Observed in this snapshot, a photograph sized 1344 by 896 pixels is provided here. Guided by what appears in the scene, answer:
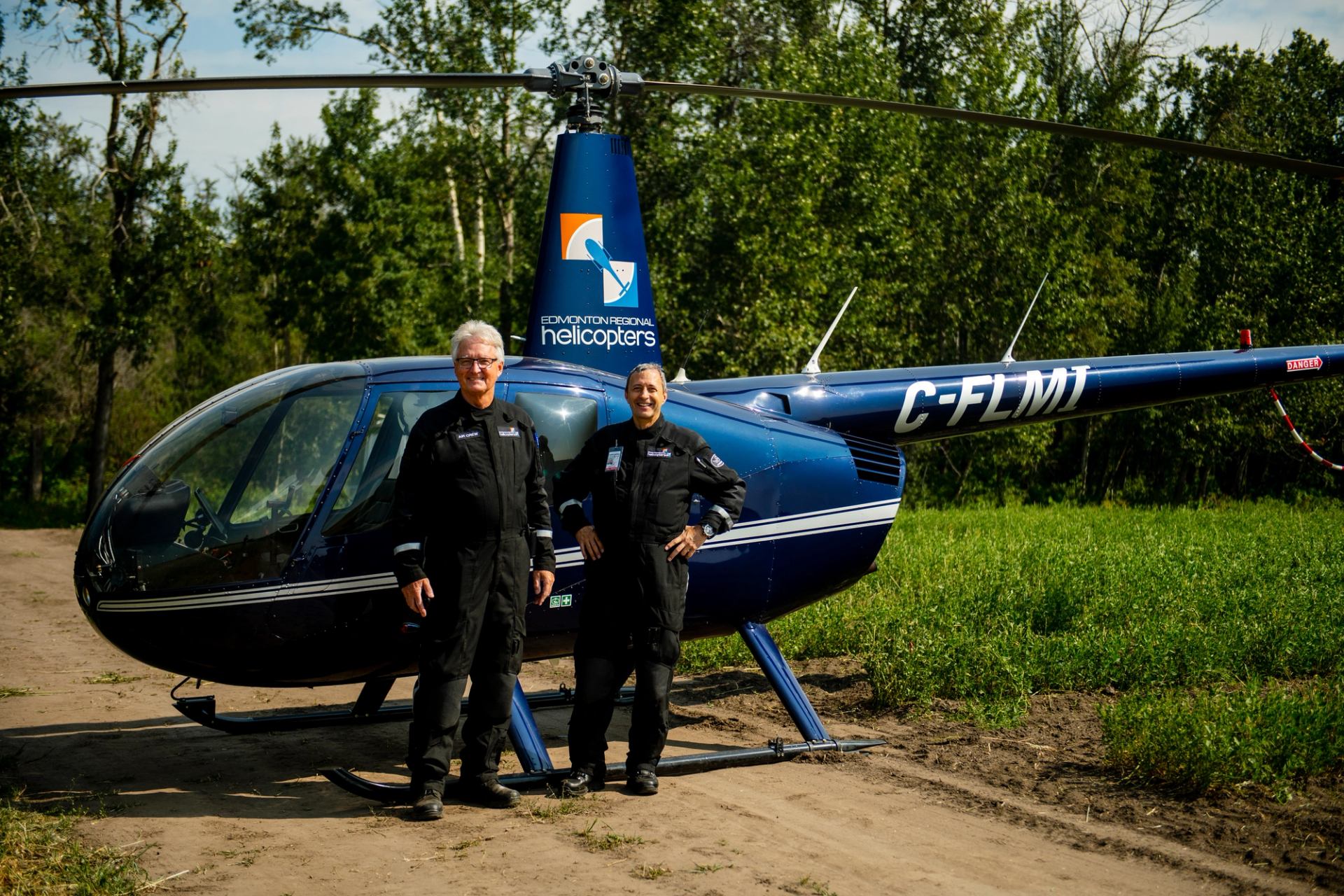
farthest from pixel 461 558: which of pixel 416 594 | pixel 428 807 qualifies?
pixel 428 807

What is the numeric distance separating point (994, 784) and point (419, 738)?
2706mm

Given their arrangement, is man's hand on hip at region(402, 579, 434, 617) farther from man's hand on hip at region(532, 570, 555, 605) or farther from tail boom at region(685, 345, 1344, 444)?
tail boom at region(685, 345, 1344, 444)

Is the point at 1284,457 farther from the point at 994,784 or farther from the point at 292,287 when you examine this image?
the point at 994,784

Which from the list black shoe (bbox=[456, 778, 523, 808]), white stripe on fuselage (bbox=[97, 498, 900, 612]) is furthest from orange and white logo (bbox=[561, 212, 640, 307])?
black shoe (bbox=[456, 778, 523, 808])

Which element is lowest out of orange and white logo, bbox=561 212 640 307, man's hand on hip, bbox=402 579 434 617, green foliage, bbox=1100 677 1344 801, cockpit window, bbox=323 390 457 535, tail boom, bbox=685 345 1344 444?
green foliage, bbox=1100 677 1344 801

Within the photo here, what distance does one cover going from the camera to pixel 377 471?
506 cm

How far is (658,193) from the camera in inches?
928

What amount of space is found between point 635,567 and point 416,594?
38.1 inches

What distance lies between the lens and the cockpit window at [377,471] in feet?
16.4

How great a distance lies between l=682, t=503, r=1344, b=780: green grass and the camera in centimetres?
690

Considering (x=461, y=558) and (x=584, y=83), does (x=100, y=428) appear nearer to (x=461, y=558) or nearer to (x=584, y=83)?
(x=584, y=83)

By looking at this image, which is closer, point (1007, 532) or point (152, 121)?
point (1007, 532)

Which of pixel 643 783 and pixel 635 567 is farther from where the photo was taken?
pixel 643 783

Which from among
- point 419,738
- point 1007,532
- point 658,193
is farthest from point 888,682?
point 658,193
